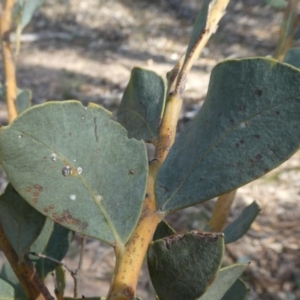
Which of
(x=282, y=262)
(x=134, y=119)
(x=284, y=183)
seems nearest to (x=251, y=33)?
(x=284, y=183)

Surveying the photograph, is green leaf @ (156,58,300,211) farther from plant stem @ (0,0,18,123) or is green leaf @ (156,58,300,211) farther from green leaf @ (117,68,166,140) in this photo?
plant stem @ (0,0,18,123)

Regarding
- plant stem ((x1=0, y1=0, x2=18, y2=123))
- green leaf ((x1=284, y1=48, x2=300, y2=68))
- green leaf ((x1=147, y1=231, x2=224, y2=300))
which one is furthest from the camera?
plant stem ((x1=0, y1=0, x2=18, y2=123))

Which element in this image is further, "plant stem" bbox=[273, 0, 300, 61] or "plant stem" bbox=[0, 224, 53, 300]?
"plant stem" bbox=[273, 0, 300, 61]

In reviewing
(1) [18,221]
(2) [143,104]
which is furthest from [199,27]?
(1) [18,221]

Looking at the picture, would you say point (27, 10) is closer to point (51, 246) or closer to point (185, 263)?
point (51, 246)

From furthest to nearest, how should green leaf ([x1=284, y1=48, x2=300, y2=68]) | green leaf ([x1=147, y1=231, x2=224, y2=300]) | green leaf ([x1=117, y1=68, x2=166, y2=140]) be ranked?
1. green leaf ([x1=284, y1=48, x2=300, y2=68])
2. green leaf ([x1=117, y1=68, x2=166, y2=140])
3. green leaf ([x1=147, y1=231, x2=224, y2=300])

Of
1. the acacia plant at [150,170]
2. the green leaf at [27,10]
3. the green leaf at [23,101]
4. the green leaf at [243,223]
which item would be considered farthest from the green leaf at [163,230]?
the green leaf at [27,10]

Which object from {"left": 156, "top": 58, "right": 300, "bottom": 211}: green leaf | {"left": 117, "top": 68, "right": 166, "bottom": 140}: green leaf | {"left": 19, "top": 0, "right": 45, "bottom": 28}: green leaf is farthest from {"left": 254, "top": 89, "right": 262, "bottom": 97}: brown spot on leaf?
{"left": 19, "top": 0, "right": 45, "bottom": 28}: green leaf
